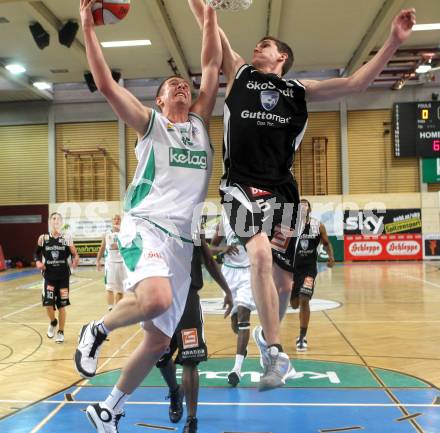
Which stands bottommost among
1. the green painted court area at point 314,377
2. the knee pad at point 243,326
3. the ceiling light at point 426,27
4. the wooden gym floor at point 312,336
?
the wooden gym floor at point 312,336

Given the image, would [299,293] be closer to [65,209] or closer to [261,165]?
[261,165]

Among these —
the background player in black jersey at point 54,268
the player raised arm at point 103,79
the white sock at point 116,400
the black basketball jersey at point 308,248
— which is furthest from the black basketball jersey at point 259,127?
the background player in black jersey at point 54,268

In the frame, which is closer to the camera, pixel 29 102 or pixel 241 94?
pixel 241 94

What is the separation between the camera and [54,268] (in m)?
8.33

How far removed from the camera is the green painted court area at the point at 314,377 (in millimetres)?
5465

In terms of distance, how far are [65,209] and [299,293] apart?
60.0 feet

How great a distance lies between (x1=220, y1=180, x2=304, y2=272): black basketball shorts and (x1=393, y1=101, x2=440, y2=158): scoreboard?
20501 millimetres

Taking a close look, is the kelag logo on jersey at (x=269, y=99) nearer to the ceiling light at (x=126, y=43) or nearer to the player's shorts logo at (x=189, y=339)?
the player's shorts logo at (x=189, y=339)

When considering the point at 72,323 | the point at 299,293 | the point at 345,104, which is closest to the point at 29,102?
the point at 345,104

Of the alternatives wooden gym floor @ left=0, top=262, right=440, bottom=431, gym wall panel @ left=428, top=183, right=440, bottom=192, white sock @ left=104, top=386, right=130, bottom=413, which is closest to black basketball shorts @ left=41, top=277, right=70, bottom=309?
wooden gym floor @ left=0, top=262, right=440, bottom=431

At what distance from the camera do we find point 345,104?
76.9ft

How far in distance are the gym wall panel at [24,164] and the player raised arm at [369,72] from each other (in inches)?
887

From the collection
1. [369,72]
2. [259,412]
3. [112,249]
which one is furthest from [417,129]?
[369,72]

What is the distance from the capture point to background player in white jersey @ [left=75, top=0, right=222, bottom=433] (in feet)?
10.8
